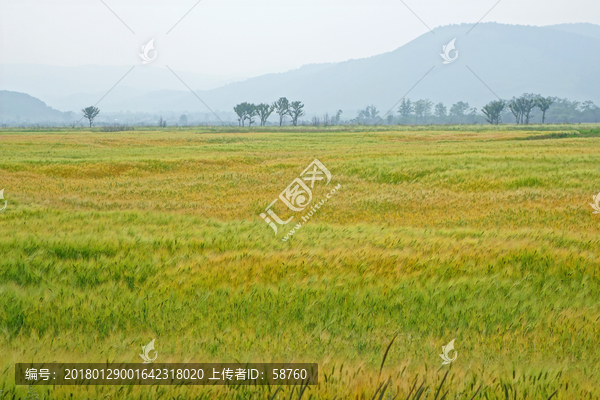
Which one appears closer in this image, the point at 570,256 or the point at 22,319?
the point at 22,319

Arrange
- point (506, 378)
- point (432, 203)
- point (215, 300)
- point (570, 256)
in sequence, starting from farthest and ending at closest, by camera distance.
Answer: point (432, 203) → point (570, 256) → point (215, 300) → point (506, 378)

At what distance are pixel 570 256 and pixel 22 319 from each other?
8554 millimetres

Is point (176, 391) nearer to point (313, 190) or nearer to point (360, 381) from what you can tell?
point (360, 381)

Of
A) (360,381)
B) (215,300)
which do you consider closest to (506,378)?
(360,381)

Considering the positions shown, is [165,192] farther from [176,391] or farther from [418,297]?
[176,391]

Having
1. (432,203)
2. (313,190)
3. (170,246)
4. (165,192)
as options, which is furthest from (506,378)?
(165,192)

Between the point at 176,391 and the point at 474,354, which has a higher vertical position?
the point at 176,391

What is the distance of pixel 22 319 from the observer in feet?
16.4

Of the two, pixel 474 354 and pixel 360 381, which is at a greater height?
pixel 360 381

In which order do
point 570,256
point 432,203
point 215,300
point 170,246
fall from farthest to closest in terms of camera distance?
point 432,203, point 170,246, point 570,256, point 215,300

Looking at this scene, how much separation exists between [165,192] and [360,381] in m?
18.1

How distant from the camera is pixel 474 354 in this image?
14.6ft

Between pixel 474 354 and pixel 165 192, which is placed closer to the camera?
pixel 474 354

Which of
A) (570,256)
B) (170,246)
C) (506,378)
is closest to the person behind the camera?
(506,378)
